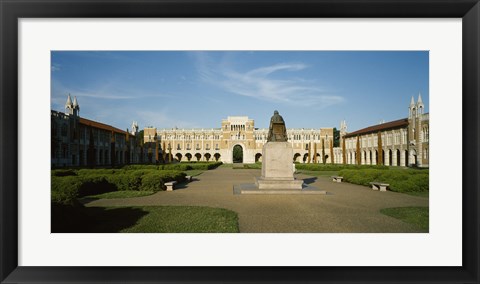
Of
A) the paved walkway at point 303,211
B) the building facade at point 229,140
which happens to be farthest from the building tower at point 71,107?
the building facade at point 229,140

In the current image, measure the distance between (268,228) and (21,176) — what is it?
16.3ft

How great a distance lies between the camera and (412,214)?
323 inches

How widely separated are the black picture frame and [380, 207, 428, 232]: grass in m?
2.42

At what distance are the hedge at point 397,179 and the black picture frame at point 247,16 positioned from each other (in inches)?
378

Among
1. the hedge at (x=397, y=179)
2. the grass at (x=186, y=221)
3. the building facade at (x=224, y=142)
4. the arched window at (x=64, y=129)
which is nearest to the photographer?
the grass at (x=186, y=221)

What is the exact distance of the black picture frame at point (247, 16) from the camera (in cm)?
442

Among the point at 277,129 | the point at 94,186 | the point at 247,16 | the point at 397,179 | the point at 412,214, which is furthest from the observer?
the point at 397,179

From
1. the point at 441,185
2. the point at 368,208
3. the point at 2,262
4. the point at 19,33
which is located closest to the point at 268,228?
the point at 441,185

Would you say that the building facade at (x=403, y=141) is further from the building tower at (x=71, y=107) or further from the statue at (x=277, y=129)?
the building tower at (x=71, y=107)

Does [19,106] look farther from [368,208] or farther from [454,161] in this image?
[368,208]

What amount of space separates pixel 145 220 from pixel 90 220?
134cm

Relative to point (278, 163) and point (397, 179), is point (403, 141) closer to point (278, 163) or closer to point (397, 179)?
point (397, 179)

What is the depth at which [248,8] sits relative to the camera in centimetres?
458

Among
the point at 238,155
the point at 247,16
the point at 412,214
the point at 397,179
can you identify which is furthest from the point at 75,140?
the point at 238,155
